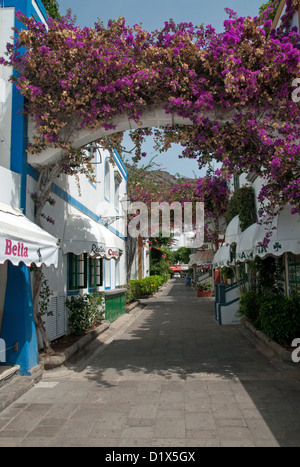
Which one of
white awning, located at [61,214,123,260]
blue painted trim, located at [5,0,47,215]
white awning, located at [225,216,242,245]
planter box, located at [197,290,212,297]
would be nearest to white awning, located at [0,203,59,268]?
blue painted trim, located at [5,0,47,215]

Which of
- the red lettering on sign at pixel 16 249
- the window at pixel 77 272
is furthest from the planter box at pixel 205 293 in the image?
the red lettering on sign at pixel 16 249

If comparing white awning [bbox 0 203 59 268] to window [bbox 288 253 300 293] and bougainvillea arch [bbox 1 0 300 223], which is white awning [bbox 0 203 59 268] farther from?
window [bbox 288 253 300 293]

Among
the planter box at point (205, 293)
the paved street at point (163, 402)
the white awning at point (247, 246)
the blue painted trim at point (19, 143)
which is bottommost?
the paved street at point (163, 402)

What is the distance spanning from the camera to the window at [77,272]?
33.1ft

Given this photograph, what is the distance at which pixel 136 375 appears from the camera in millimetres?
6773

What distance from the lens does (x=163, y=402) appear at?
5.28 m

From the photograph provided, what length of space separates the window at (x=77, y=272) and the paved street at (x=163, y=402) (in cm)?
198

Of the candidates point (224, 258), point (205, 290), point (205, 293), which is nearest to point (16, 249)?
point (224, 258)

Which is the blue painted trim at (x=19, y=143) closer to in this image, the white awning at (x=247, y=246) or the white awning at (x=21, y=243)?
the white awning at (x=21, y=243)

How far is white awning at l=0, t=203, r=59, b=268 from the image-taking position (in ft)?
15.8

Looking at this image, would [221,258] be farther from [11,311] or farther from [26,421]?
[26,421]

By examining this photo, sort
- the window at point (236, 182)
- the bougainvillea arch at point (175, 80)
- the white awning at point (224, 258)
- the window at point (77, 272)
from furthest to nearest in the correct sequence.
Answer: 1. the window at point (236, 182)
2. the white awning at point (224, 258)
3. the window at point (77, 272)
4. the bougainvillea arch at point (175, 80)

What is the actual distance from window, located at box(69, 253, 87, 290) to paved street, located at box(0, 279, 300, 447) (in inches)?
77.9
